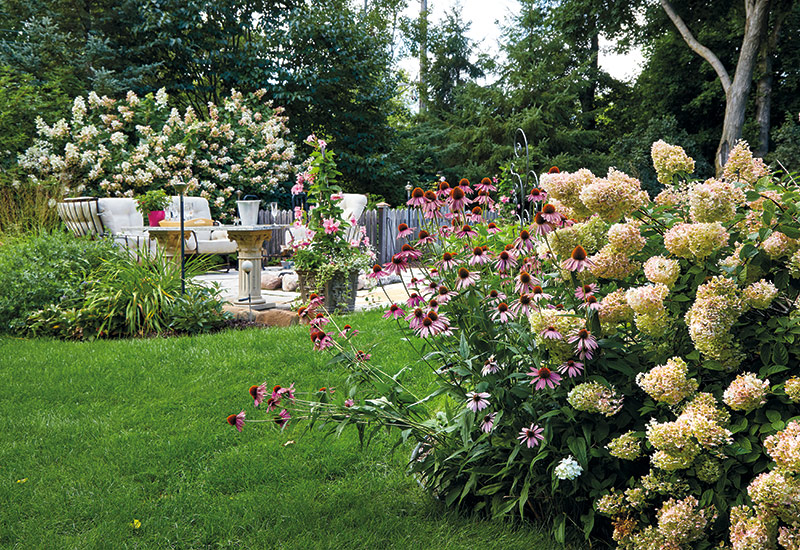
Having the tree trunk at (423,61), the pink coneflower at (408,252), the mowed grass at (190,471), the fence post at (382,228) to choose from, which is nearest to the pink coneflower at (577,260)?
the pink coneflower at (408,252)

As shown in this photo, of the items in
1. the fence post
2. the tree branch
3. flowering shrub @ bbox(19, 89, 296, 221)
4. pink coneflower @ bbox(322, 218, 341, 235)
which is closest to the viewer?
pink coneflower @ bbox(322, 218, 341, 235)

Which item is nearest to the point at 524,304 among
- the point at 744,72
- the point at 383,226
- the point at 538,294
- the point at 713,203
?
the point at 538,294

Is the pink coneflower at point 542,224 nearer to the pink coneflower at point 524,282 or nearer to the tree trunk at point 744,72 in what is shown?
the pink coneflower at point 524,282

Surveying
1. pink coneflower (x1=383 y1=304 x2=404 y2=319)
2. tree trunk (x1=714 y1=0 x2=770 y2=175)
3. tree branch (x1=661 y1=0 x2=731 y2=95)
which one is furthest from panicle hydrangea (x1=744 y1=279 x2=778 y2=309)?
tree branch (x1=661 y1=0 x2=731 y2=95)

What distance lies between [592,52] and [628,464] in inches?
748

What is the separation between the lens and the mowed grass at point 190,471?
1.97 meters

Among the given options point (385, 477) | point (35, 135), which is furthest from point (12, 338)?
point (35, 135)

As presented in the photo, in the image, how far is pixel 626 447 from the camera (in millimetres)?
1651

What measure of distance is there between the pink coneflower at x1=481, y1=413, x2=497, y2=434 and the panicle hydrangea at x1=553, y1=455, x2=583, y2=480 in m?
0.23

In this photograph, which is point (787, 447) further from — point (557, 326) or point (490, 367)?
point (490, 367)

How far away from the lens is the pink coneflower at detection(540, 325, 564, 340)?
1.65m

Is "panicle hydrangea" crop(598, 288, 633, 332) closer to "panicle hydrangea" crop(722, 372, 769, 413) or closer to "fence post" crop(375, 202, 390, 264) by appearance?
"panicle hydrangea" crop(722, 372, 769, 413)

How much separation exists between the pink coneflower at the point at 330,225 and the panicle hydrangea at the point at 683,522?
4.15 m

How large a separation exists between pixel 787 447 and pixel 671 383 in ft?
0.94
